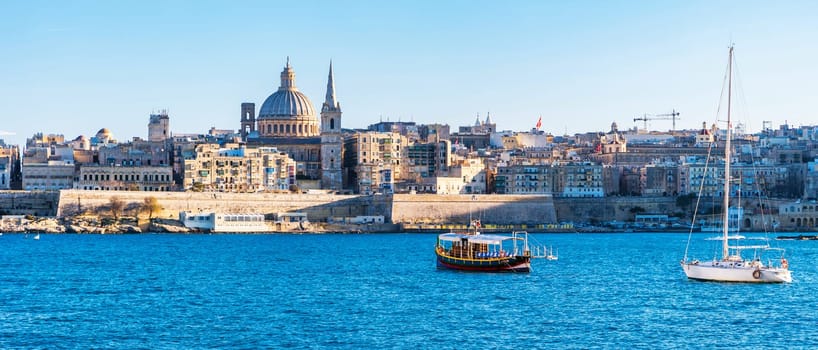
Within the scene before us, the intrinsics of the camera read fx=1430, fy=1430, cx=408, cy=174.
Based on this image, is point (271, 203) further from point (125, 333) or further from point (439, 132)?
point (125, 333)

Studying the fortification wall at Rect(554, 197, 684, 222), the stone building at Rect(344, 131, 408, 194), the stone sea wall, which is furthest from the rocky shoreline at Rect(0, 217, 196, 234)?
the fortification wall at Rect(554, 197, 684, 222)

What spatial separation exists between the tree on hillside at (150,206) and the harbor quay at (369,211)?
53mm

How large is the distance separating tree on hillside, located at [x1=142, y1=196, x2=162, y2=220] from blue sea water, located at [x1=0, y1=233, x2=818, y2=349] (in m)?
24.8

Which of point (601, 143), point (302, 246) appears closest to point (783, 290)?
point (302, 246)

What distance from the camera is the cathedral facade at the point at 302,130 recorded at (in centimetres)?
9612

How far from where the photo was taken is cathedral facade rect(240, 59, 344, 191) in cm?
9612

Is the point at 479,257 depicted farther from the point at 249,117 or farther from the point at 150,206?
the point at 249,117

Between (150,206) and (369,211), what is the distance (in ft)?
44.4

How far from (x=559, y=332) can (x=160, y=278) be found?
15.3 metres

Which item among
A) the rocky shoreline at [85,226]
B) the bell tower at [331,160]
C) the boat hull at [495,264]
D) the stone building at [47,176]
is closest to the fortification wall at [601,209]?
the bell tower at [331,160]

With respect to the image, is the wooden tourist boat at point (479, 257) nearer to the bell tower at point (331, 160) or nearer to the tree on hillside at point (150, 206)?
the tree on hillside at point (150, 206)

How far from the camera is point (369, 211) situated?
8325 cm

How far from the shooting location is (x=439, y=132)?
114m

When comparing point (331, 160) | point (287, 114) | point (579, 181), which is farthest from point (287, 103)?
A: point (579, 181)
